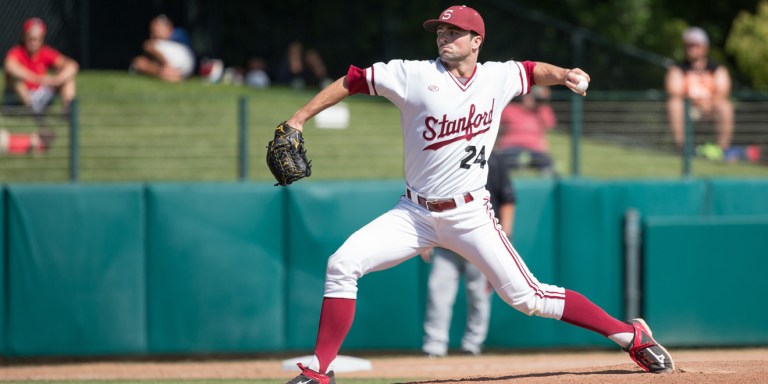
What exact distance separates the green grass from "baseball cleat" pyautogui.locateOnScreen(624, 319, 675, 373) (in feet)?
18.1

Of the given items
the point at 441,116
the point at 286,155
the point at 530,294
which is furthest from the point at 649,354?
the point at 286,155

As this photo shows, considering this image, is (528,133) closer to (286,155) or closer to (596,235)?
(596,235)

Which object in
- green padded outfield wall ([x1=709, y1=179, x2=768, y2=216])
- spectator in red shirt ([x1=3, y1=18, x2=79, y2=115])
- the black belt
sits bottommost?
green padded outfield wall ([x1=709, y1=179, x2=768, y2=216])

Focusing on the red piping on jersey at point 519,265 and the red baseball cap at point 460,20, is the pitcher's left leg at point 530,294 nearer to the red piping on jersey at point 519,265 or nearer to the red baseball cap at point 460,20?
the red piping on jersey at point 519,265

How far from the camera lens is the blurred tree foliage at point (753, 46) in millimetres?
16891

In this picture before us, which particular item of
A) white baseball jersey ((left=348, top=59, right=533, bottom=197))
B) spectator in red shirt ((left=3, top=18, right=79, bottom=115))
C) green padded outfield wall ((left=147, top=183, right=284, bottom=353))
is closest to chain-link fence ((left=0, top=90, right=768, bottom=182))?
spectator in red shirt ((left=3, top=18, right=79, bottom=115))

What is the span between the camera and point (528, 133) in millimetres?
11352

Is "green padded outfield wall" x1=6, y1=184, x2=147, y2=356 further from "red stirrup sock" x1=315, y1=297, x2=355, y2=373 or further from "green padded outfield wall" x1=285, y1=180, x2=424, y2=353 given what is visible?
"red stirrup sock" x1=315, y1=297, x2=355, y2=373

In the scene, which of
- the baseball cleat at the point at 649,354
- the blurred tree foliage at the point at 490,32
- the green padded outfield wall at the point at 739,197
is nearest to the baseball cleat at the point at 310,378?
the baseball cleat at the point at 649,354

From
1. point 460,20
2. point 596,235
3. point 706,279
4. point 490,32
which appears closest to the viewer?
point 460,20

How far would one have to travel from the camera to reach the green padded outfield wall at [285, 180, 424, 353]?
31.6 ft

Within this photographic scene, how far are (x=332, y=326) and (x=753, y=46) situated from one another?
13.0m

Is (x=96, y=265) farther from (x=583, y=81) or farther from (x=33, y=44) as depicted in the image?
(x=583, y=81)

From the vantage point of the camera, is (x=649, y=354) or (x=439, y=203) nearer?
(x=439, y=203)
